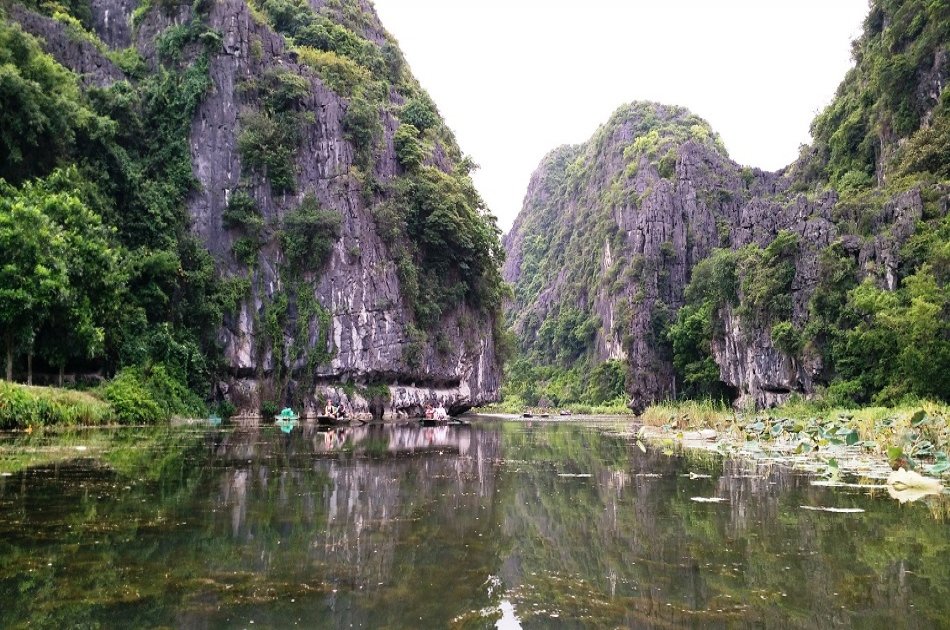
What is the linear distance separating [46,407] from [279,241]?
68.6ft

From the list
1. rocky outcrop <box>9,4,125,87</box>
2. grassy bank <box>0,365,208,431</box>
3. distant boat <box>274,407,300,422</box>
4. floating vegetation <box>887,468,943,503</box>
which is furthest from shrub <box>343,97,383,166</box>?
floating vegetation <box>887,468,943,503</box>

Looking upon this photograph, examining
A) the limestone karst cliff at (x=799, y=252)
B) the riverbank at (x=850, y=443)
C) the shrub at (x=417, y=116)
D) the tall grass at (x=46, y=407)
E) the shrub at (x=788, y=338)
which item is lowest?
the riverbank at (x=850, y=443)

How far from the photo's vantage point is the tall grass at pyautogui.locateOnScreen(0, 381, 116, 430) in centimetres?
1856

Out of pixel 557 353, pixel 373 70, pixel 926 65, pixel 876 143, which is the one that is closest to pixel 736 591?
pixel 926 65

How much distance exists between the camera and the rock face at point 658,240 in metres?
37.0

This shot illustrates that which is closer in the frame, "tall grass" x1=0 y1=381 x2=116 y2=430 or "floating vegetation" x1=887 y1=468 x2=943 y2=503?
"floating vegetation" x1=887 y1=468 x2=943 y2=503

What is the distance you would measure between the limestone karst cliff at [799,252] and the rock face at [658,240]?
169 millimetres

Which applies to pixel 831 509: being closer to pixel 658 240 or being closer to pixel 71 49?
pixel 71 49

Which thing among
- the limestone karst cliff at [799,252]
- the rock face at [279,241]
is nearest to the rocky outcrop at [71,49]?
the rock face at [279,241]

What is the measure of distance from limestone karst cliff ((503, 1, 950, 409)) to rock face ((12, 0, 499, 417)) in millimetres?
20600

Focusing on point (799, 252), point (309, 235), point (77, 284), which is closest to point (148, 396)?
point (77, 284)

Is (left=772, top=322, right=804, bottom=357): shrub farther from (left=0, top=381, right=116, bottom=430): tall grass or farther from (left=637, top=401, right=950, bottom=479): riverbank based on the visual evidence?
(left=0, top=381, right=116, bottom=430): tall grass

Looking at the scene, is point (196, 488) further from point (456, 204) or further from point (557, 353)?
point (557, 353)

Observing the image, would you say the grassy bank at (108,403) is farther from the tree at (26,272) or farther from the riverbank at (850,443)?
the riverbank at (850,443)
